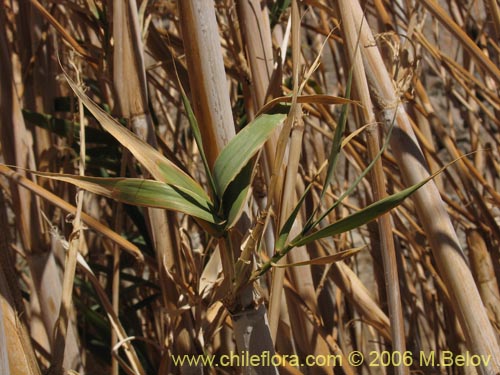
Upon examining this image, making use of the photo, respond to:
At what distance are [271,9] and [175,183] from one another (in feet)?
1.18

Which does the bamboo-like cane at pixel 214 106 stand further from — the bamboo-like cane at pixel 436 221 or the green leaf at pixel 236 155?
the bamboo-like cane at pixel 436 221

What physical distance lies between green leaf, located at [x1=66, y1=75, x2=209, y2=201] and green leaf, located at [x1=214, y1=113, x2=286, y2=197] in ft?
0.08

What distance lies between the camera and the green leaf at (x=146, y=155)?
1.37 ft

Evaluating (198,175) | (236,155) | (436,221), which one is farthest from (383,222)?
(198,175)

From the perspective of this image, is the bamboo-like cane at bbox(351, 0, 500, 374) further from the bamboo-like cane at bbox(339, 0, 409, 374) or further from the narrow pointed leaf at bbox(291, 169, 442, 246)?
the narrow pointed leaf at bbox(291, 169, 442, 246)

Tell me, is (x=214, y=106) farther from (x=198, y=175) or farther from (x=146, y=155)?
(x=198, y=175)

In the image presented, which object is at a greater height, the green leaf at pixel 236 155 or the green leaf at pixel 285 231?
the green leaf at pixel 236 155

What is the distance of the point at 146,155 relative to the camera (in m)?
0.43

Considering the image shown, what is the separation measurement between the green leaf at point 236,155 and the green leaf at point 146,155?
23 millimetres

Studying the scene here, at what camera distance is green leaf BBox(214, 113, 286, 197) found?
0.41 meters

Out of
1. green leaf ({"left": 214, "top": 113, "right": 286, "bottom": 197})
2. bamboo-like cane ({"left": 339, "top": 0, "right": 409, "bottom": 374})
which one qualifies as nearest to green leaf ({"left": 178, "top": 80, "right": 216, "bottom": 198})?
green leaf ({"left": 214, "top": 113, "right": 286, "bottom": 197})

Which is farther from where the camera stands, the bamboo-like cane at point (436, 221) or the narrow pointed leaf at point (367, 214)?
the bamboo-like cane at point (436, 221)

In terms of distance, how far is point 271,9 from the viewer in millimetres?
715

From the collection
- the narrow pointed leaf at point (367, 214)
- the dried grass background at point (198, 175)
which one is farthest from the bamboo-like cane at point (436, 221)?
the narrow pointed leaf at point (367, 214)
